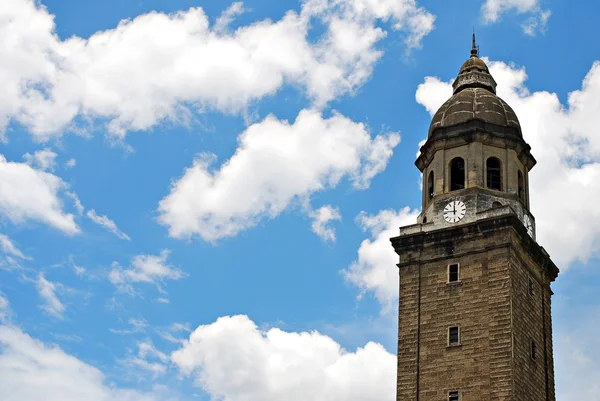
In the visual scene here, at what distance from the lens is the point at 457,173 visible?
175ft

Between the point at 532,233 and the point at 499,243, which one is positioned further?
the point at 532,233

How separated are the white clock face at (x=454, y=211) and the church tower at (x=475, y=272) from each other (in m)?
0.06

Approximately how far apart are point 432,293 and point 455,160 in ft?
28.8

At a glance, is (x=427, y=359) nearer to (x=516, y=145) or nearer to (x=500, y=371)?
(x=500, y=371)

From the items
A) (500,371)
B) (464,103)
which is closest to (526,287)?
(500,371)

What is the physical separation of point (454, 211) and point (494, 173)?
13.6 feet

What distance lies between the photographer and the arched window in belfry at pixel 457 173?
52781 millimetres

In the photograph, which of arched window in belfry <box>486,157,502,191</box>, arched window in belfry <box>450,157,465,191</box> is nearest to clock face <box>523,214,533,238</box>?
arched window in belfry <box>486,157,502,191</box>

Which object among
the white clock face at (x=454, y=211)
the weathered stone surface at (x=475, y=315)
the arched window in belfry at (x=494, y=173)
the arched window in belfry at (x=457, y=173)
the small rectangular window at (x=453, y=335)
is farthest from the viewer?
the arched window in belfry at (x=457, y=173)

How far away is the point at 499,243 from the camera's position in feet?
158

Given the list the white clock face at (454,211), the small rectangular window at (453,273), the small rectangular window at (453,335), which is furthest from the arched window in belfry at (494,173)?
the small rectangular window at (453,335)

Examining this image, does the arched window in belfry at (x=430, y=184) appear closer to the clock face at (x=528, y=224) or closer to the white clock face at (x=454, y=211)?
the white clock face at (x=454, y=211)

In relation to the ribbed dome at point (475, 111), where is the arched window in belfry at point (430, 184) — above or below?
below

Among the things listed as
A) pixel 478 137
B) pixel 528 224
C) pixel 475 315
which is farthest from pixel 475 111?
pixel 475 315
